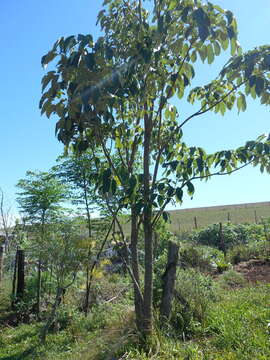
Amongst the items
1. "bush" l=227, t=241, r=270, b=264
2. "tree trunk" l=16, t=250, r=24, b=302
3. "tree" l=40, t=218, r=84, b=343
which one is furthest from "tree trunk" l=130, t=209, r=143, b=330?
"bush" l=227, t=241, r=270, b=264

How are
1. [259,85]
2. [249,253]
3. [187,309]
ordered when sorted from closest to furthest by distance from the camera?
[259,85], [187,309], [249,253]

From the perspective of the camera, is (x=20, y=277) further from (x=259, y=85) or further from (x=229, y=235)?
(x=229, y=235)

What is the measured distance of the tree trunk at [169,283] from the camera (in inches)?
142

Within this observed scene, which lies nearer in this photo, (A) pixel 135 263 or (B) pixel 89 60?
(B) pixel 89 60

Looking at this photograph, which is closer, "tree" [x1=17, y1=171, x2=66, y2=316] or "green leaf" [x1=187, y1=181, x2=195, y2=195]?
"green leaf" [x1=187, y1=181, x2=195, y2=195]

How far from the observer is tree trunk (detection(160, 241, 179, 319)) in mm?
3607

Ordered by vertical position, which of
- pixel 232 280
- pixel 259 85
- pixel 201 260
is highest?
pixel 259 85

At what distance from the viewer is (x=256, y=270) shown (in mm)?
8117

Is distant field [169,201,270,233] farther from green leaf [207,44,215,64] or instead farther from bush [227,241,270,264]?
green leaf [207,44,215,64]

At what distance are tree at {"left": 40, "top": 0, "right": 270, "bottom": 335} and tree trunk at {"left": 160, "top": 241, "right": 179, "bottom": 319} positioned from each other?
512 millimetres

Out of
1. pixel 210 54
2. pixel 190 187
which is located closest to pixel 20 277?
pixel 190 187

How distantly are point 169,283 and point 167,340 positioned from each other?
0.65 metres

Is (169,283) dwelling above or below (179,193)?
below

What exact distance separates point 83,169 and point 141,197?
372 centimetres
